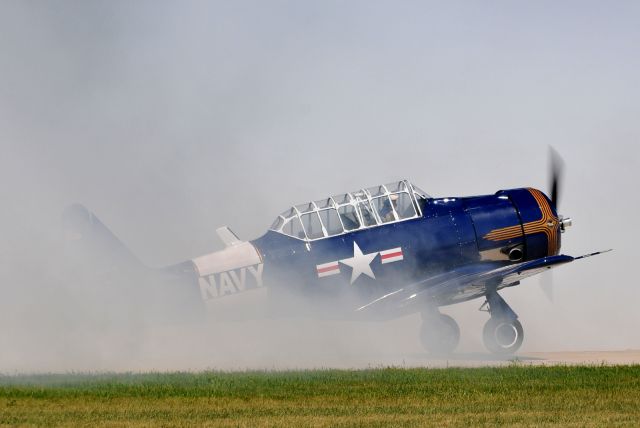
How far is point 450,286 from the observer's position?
67.4 feet

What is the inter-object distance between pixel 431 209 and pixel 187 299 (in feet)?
18.0

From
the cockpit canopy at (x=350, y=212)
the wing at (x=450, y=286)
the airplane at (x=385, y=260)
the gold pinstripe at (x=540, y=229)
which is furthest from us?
the gold pinstripe at (x=540, y=229)

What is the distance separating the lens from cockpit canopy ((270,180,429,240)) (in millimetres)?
20797

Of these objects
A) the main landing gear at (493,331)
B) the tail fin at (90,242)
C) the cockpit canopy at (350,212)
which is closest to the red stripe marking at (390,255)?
the cockpit canopy at (350,212)

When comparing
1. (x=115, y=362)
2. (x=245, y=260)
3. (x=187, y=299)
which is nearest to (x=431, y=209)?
(x=245, y=260)

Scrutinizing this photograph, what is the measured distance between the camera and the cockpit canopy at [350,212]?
20797 mm

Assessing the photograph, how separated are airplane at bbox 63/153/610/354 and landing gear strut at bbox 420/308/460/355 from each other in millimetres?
21

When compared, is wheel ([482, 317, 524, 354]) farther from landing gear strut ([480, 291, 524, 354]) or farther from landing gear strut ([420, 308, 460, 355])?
landing gear strut ([420, 308, 460, 355])

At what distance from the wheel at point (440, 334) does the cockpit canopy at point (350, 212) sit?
2.20 m

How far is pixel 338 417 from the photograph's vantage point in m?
12.5

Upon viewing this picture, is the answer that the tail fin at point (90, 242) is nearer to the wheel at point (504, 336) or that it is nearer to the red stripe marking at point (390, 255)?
the red stripe marking at point (390, 255)

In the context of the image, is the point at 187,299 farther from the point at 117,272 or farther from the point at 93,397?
the point at 93,397

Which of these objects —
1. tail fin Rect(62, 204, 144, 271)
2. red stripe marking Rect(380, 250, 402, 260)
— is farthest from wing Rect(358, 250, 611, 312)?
tail fin Rect(62, 204, 144, 271)

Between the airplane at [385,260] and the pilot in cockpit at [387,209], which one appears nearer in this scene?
the airplane at [385,260]
